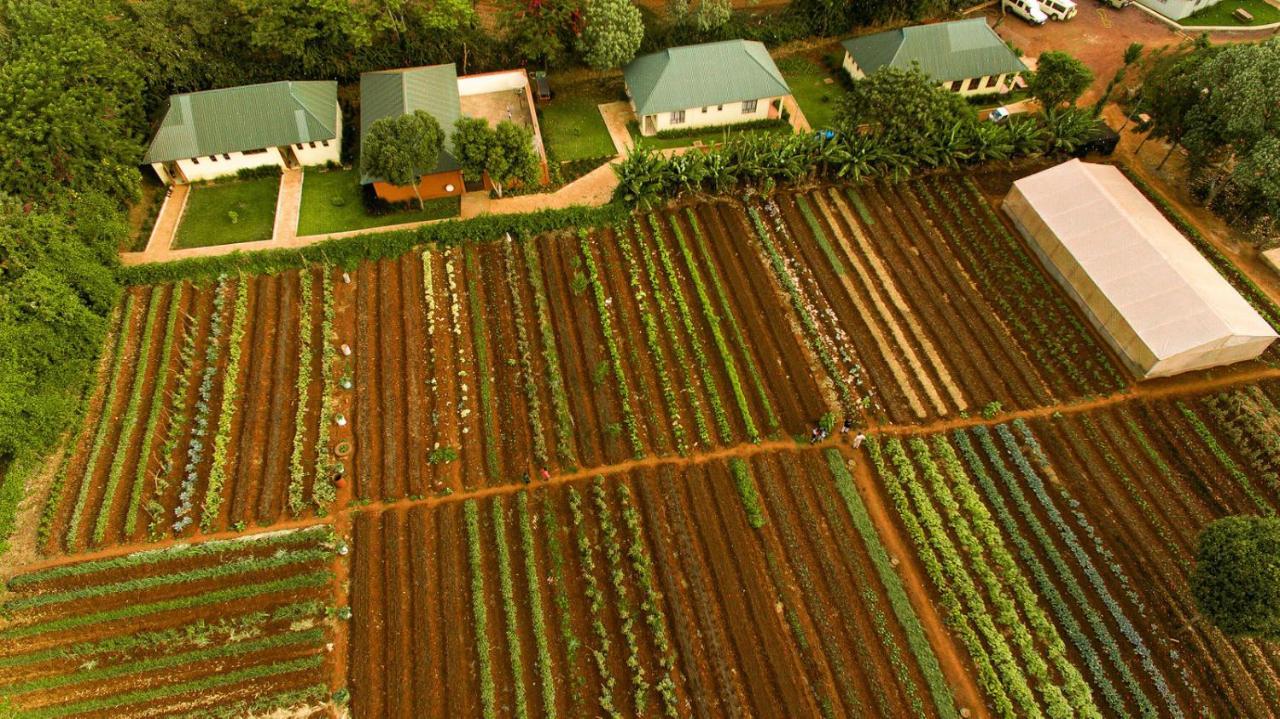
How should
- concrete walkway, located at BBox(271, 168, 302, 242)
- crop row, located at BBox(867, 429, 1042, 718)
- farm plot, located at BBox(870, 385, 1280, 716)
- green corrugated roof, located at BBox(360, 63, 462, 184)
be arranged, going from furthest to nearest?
green corrugated roof, located at BBox(360, 63, 462, 184)
concrete walkway, located at BBox(271, 168, 302, 242)
farm plot, located at BBox(870, 385, 1280, 716)
crop row, located at BBox(867, 429, 1042, 718)

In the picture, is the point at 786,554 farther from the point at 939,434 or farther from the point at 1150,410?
the point at 1150,410

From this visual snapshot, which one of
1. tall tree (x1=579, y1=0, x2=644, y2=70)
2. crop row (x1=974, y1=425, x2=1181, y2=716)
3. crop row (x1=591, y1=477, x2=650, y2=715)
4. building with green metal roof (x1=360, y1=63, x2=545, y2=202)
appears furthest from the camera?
tall tree (x1=579, y1=0, x2=644, y2=70)

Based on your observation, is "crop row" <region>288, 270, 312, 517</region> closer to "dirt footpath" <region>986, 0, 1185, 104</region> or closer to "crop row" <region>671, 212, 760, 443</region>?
"crop row" <region>671, 212, 760, 443</region>

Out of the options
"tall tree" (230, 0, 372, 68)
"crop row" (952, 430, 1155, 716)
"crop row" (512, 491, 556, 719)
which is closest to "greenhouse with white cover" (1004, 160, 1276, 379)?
"crop row" (952, 430, 1155, 716)

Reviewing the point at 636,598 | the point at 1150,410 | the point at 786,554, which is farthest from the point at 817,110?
the point at 636,598

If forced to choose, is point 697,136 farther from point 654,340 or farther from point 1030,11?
point 1030,11

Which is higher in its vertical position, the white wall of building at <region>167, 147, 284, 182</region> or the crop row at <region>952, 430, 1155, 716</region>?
the white wall of building at <region>167, 147, 284, 182</region>

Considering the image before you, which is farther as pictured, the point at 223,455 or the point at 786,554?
the point at 223,455
